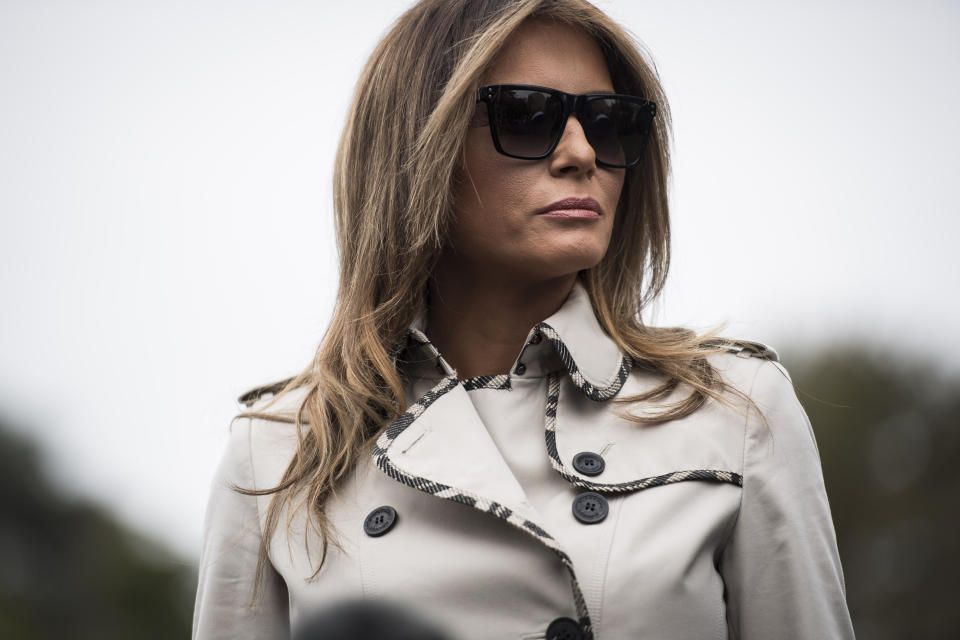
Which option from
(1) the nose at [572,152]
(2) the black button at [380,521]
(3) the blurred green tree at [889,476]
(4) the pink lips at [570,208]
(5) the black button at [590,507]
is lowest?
(3) the blurred green tree at [889,476]

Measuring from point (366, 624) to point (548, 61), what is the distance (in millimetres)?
1717

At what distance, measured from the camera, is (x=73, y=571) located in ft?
96.1

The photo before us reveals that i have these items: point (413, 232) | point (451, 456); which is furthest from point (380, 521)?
point (413, 232)

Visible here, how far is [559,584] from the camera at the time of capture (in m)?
2.73

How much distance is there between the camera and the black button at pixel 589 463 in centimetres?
284

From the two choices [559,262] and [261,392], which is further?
[261,392]

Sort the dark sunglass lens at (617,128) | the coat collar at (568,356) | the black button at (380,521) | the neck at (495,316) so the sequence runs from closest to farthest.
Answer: the black button at (380,521) < the coat collar at (568,356) < the dark sunglass lens at (617,128) < the neck at (495,316)

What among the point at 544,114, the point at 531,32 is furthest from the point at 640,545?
the point at 531,32

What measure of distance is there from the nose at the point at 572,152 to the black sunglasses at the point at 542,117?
18 millimetres

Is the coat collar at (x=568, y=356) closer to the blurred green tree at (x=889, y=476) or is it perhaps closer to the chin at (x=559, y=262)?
the chin at (x=559, y=262)

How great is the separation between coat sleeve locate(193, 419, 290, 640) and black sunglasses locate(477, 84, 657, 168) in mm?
1323

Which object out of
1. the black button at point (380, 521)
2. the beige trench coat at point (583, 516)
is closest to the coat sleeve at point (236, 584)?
the beige trench coat at point (583, 516)

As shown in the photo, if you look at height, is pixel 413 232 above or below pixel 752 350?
above

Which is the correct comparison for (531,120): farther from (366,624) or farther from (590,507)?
(366,624)
